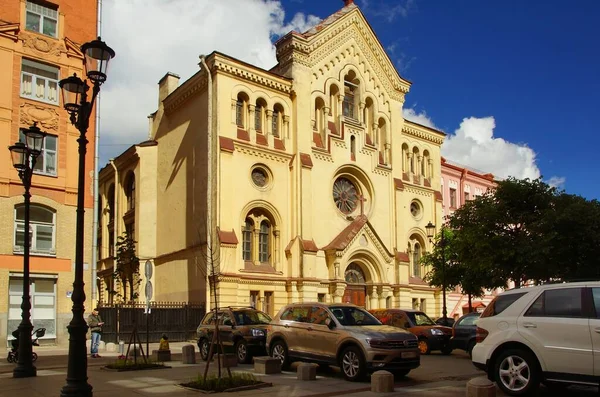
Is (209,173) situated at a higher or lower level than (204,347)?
higher

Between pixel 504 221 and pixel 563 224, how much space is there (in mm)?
2161

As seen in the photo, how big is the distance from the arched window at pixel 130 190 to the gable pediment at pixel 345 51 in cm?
1222

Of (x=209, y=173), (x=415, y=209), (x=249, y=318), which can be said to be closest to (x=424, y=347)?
(x=249, y=318)

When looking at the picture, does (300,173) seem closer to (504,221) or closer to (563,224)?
(504,221)

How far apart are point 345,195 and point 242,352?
2035 cm

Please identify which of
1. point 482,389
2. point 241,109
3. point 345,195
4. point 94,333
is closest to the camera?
point 482,389

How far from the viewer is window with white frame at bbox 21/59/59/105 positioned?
25766 mm

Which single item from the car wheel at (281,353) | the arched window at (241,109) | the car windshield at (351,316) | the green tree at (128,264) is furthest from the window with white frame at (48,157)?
the car windshield at (351,316)

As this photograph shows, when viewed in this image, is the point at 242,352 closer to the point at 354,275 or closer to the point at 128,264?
the point at 128,264

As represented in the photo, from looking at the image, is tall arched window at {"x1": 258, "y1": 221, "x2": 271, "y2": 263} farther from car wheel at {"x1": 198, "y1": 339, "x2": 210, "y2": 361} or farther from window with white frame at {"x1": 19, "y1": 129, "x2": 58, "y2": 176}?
car wheel at {"x1": 198, "y1": 339, "x2": 210, "y2": 361}

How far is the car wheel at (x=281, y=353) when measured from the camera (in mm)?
15836

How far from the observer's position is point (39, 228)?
25.5 meters

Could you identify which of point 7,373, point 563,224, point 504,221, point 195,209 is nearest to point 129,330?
point 195,209

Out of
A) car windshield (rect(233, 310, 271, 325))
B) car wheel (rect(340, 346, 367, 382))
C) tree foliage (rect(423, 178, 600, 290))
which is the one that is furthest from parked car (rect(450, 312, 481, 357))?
car wheel (rect(340, 346, 367, 382))
